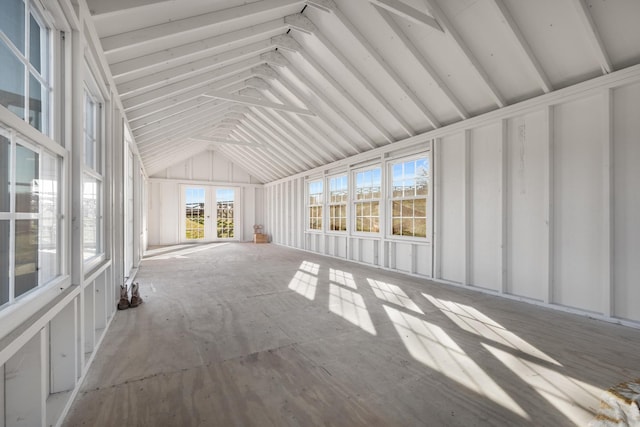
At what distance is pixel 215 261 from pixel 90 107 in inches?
211

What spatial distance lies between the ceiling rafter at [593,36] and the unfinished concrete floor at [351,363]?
294 centimetres

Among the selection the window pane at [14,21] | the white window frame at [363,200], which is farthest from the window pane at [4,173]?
the white window frame at [363,200]

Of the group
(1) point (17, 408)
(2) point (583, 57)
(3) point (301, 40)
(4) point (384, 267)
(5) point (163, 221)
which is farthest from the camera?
(5) point (163, 221)

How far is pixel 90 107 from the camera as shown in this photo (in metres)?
2.88

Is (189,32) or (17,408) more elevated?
(189,32)

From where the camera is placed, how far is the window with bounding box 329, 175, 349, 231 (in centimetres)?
816

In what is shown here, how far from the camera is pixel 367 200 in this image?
7191 mm

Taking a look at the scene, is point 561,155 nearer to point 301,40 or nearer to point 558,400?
point 558,400

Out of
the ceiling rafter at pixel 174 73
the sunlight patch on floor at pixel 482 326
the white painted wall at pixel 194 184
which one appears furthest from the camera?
the white painted wall at pixel 194 184

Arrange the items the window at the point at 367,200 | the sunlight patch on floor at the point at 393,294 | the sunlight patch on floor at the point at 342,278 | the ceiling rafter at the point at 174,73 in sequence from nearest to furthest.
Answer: the ceiling rafter at the point at 174,73, the sunlight patch on floor at the point at 393,294, the sunlight patch on floor at the point at 342,278, the window at the point at 367,200

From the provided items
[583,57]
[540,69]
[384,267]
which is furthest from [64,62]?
[384,267]

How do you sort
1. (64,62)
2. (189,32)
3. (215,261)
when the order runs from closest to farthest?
(64,62)
(189,32)
(215,261)

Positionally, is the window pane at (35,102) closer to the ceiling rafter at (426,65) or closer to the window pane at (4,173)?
the window pane at (4,173)

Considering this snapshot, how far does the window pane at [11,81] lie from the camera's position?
1.26 m
